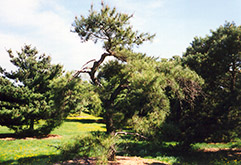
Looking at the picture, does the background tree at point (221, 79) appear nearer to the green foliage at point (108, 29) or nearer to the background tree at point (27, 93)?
the green foliage at point (108, 29)

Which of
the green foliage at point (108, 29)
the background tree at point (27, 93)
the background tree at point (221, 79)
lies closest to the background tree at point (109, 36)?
the green foliage at point (108, 29)

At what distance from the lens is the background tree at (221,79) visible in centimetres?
1004

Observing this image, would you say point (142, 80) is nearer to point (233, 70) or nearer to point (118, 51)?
point (118, 51)

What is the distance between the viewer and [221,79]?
12.5 meters

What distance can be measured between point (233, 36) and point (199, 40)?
12.8 ft

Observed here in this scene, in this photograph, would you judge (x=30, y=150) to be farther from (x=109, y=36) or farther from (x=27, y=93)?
(x=109, y=36)

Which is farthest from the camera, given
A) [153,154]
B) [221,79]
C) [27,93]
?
[27,93]

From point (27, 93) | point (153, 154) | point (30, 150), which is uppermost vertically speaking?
point (27, 93)

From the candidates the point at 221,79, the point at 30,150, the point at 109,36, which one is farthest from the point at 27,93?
the point at 221,79

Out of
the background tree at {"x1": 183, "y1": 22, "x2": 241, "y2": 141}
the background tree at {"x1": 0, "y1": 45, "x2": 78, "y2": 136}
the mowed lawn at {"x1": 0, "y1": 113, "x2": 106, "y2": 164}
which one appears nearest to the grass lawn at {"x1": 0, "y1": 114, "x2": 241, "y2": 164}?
the mowed lawn at {"x1": 0, "y1": 113, "x2": 106, "y2": 164}

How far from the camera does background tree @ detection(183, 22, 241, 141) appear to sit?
10.0 m

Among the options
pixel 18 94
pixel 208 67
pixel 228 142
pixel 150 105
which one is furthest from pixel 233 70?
pixel 18 94

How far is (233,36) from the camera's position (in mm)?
11000

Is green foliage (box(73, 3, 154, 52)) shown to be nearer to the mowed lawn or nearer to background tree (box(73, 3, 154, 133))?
background tree (box(73, 3, 154, 133))
